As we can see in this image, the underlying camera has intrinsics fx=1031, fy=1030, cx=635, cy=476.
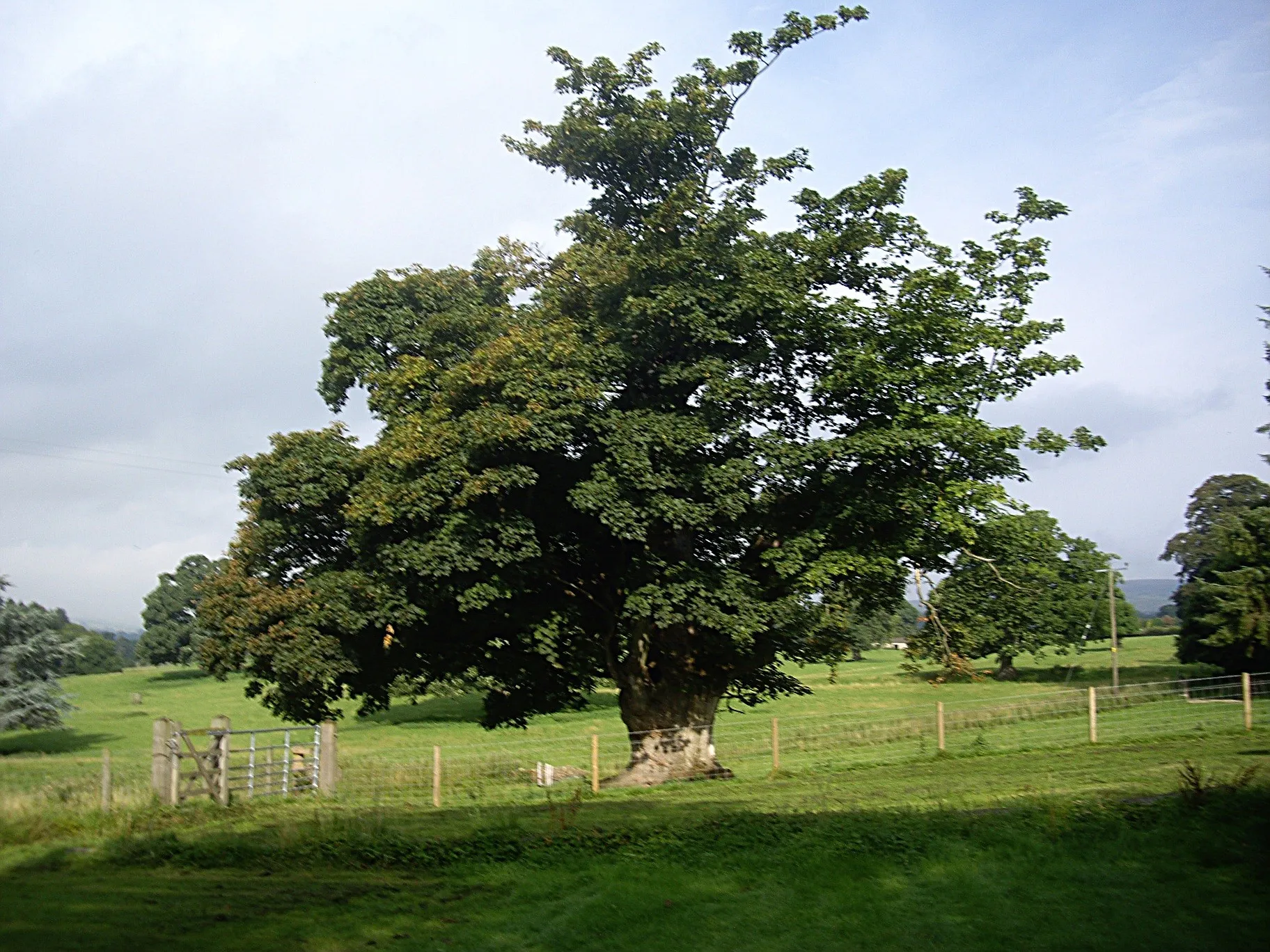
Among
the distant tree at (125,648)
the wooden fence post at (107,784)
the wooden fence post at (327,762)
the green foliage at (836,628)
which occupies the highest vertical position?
the green foliage at (836,628)

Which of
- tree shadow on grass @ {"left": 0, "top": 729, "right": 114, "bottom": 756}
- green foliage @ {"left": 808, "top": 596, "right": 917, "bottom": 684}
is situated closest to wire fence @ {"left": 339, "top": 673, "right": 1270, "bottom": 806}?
green foliage @ {"left": 808, "top": 596, "right": 917, "bottom": 684}

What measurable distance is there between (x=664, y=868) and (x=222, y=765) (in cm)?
1069

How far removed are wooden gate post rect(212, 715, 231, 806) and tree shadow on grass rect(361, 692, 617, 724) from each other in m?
34.5

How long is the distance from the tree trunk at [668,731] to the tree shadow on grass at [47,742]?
2534 cm

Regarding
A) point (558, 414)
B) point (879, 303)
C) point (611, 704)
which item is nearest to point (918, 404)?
point (879, 303)

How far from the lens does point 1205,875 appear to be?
35.3 ft

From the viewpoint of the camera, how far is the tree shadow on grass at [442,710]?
5684 centimetres

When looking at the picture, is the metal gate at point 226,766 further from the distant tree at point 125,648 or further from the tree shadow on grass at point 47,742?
the distant tree at point 125,648

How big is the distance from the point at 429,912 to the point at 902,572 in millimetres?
15540

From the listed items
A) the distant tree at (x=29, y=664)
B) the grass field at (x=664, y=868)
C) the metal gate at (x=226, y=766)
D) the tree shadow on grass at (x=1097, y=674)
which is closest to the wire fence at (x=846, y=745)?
the metal gate at (x=226, y=766)

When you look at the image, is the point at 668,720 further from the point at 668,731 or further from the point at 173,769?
the point at 173,769

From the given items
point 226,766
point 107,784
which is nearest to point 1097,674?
point 226,766

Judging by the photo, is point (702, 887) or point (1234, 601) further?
point (1234, 601)

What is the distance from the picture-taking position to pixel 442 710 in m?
61.0
